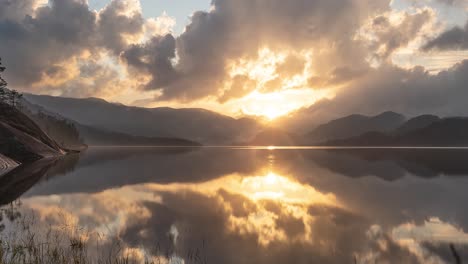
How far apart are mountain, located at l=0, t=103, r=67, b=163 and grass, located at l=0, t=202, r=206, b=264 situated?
69.0 meters

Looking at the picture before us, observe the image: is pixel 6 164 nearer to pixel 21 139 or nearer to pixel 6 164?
pixel 6 164

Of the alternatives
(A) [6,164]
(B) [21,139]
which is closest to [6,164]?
(A) [6,164]

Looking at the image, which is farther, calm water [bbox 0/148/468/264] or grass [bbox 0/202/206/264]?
calm water [bbox 0/148/468/264]

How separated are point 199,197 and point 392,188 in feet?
88.7

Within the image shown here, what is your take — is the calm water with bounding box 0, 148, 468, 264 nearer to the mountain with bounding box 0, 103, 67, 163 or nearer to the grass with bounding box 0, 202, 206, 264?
the grass with bounding box 0, 202, 206, 264

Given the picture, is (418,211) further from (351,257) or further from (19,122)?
(19,122)

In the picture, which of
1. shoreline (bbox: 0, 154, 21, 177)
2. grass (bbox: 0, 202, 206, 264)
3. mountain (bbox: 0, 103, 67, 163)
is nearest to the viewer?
grass (bbox: 0, 202, 206, 264)

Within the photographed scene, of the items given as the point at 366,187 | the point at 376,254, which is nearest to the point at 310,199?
the point at 366,187

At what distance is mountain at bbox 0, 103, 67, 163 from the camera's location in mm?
82500

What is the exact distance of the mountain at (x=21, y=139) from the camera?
3248 inches

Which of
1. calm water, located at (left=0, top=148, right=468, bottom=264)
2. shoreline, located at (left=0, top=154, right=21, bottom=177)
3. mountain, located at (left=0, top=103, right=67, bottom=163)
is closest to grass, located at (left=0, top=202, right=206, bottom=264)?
calm water, located at (left=0, top=148, right=468, bottom=264)

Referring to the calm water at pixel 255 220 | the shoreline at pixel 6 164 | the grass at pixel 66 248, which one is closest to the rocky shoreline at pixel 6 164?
the shoreline at pixel 6 164

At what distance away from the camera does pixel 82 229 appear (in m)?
22.6

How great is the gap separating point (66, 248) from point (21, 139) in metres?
87.3
